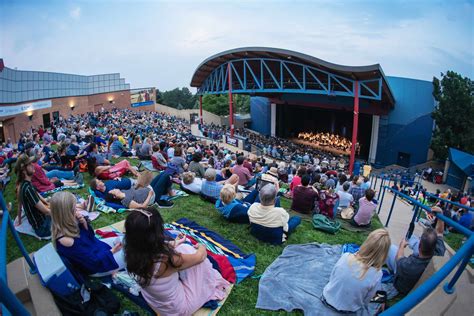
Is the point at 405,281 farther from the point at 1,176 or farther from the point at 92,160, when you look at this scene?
the point at 1,176

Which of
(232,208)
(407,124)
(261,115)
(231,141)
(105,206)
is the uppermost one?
(261,115)

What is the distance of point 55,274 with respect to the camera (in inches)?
107

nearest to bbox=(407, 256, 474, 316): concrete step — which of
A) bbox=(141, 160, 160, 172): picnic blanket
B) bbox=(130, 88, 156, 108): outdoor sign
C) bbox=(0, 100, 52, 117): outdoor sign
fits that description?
bbox=(141, 160, 160, 172): picnic blanket

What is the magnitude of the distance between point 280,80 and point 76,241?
81.0ft

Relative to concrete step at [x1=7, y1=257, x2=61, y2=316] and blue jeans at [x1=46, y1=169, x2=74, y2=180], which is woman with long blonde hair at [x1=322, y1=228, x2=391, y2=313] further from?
blue jeans at [x1=46, y1=169, x2=74, y2=180]

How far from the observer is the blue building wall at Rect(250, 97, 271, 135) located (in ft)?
120

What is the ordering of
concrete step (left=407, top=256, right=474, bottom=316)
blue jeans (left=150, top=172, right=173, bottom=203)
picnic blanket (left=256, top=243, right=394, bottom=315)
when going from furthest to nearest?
blue jeans (left=150, top=172, right=173, bottom=203)
picnic blanket (left=256, top=243, right=394, bottom=315)
concrete step (left=407, top=256, right=474, bottom=316)

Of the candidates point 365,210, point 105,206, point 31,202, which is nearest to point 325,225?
point 365,210

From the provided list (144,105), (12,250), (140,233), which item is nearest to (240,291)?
(140,233)

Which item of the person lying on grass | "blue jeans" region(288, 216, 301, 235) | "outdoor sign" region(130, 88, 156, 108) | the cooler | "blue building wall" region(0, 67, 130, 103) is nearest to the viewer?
the cooler

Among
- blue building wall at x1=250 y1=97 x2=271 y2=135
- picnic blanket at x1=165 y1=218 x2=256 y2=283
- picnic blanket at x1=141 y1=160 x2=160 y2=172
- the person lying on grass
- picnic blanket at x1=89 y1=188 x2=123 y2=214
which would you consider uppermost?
blue building wall at x1=250 y1=97 x2=271 y2=135

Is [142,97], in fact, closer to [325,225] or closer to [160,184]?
[160,184]

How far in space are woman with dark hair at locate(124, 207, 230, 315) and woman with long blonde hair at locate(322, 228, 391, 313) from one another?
1.35 metres

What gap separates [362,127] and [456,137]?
8.20 metres
